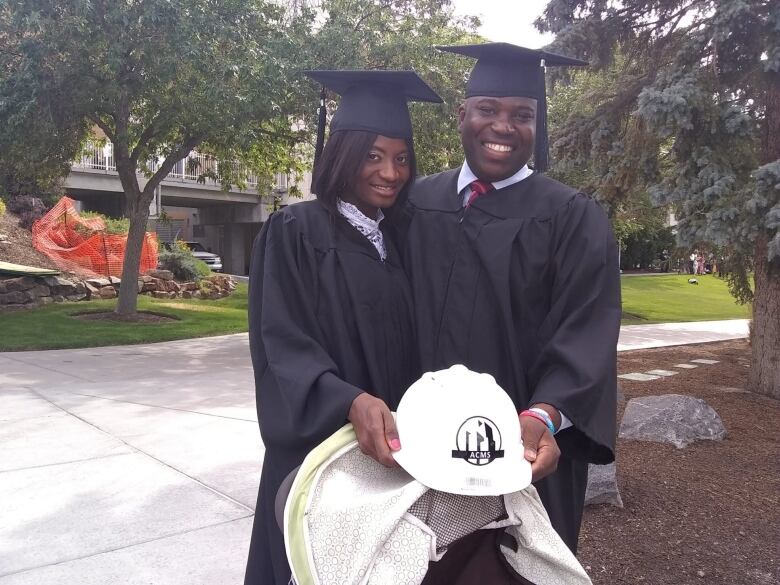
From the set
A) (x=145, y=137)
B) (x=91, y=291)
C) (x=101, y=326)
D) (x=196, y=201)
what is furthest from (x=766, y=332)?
(x=196, y=201)

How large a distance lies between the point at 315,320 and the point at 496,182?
621 millimetres

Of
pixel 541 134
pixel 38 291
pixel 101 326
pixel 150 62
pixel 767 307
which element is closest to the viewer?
pixel 541 134

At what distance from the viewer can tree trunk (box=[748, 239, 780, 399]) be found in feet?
21.9

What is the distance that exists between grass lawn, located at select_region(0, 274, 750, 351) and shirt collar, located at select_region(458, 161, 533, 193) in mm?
9387

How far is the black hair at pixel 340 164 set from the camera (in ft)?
5.92

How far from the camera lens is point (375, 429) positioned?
1415 mm

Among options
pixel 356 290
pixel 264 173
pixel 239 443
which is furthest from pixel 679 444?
pixel 264 173

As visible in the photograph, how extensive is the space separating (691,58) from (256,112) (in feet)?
19.0

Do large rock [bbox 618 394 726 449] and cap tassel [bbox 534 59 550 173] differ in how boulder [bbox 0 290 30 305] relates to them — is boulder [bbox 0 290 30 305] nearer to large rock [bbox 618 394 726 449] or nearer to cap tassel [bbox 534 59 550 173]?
large rock [bbox 618 394 726 449]

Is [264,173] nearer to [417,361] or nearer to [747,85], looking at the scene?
[747,85]

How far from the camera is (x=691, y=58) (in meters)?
6.18

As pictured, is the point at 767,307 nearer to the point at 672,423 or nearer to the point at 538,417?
the point at 672,423

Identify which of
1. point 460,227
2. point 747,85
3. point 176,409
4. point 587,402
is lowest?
point 176,409

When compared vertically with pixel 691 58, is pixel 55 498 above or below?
below
